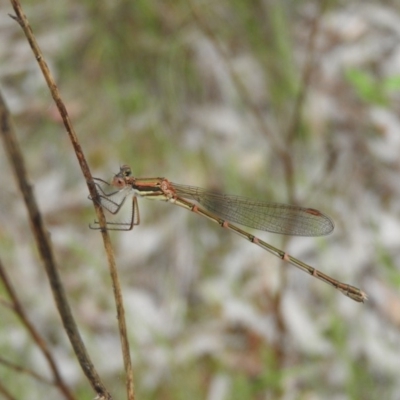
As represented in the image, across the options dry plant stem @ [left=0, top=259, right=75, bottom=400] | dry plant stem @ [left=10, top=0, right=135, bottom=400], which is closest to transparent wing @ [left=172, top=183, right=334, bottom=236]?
dry plant stem @ [left=0, top=259, right=75, bottom=400]

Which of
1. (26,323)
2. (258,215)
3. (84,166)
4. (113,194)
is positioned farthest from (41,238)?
(258,215)

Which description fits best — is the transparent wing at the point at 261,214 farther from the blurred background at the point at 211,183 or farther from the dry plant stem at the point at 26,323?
the dry plant stem at the point at 26,323

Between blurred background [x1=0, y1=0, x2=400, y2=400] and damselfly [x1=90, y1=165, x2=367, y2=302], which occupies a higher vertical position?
blurred background [x1=0, y1=0, x2=400, y2=400]

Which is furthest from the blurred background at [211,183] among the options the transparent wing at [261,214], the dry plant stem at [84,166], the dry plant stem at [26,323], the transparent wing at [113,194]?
the dry plant stem at [84,166]

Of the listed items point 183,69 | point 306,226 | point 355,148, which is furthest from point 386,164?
point 306,226

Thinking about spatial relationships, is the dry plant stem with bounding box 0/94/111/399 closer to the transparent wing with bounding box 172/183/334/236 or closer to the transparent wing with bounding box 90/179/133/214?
the transparent wing with bounding box 90/179/133/214

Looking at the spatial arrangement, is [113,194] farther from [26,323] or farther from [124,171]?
[26,323]

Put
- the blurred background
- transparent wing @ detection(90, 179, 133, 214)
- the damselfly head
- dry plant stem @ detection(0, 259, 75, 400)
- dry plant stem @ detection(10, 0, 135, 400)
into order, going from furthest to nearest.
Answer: the blurred background < the damselfly head < transparent wing @ detection(90, 179, 133, 214) < dry plant stem @ detection(0, 259, 75, 400) < dry plant stem @ detection(10, 0, 135, 400)

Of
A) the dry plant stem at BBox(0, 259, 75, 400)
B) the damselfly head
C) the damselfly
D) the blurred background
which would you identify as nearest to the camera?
the dry plant stem at BBox(0, 259, 75, 400)
